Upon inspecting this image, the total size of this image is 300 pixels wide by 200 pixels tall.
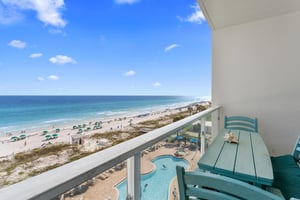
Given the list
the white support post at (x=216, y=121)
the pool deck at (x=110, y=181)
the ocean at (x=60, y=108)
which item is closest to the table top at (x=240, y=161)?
the pool deck at (x=110, y=181)

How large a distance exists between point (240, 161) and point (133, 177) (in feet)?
3.03

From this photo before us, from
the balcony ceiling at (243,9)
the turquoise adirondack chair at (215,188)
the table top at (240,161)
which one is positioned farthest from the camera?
the balcony ceiling at (243,9)

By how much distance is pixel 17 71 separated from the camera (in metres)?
10.1

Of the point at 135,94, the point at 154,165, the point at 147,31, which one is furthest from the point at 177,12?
the point at 154,165

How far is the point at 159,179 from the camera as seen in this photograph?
1.14 metres

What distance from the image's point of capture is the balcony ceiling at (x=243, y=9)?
8.38ft

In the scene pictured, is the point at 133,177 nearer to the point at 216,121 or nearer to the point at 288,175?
the point at 288,175

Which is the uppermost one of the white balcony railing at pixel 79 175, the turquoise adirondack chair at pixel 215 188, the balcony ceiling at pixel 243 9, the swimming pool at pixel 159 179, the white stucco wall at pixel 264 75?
the balcony ceiling at pixel 243 9

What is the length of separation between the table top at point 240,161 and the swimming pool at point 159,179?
26cm

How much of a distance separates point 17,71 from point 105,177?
11953 mm

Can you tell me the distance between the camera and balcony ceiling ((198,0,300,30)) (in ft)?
8.38

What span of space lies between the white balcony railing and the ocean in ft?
19.5

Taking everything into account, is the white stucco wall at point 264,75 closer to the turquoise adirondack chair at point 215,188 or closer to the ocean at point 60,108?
the turquoise adirondack chair at point 215,188

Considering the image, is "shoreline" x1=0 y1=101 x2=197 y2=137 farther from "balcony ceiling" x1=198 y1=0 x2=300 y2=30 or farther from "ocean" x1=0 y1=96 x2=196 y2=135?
"balcony ceiling" x1=198 y1=0 x2=300 y2=30
